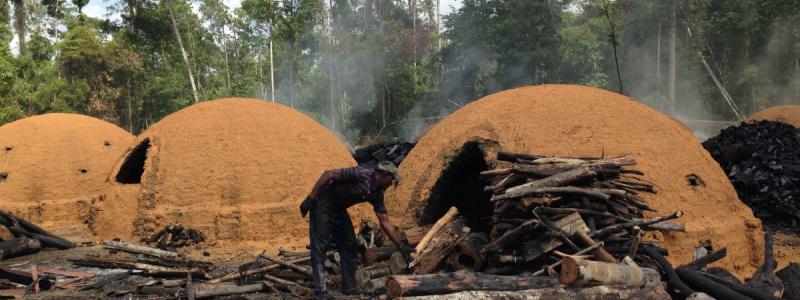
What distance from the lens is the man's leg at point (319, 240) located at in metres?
7.26

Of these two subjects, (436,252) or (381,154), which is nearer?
(436,252)

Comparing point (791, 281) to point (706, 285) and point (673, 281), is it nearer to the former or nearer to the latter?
point (706, 285)

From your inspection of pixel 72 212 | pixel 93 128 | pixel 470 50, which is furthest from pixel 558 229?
pixel 470 50

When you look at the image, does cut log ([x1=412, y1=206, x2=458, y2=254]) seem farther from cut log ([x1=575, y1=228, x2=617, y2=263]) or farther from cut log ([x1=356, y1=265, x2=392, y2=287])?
cut log ([x1=575, y1=228, x2=617, y2=263])

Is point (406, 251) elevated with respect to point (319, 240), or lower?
lower

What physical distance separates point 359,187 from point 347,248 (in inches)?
34.5

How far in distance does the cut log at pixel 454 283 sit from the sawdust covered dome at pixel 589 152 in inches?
125

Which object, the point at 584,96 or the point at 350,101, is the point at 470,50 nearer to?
the point at 350,101

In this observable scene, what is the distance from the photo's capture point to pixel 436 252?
728cm

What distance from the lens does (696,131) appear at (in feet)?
96.9

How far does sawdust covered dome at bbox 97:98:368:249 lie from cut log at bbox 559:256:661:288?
7161mm

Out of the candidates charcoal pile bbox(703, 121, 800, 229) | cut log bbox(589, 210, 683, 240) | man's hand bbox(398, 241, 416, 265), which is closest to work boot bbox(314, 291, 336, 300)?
man's hand bbox(398, 241, 416, 265)

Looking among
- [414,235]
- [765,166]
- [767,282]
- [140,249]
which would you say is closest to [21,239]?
[140,249]

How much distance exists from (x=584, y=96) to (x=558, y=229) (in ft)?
13.8
